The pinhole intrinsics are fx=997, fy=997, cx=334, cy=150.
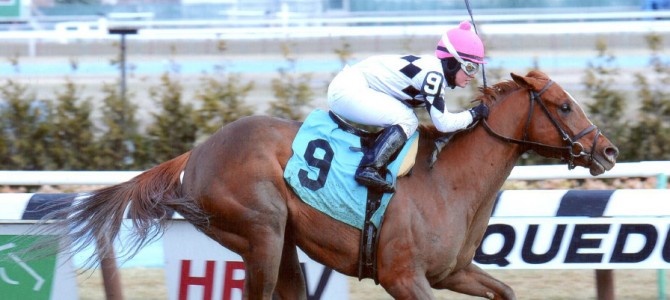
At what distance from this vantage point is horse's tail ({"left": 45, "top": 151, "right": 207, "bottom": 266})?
4.34 metres

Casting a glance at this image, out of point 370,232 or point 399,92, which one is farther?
point 399,92

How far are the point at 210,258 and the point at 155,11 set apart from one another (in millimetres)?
14222

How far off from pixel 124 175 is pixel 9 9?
771 centimetres

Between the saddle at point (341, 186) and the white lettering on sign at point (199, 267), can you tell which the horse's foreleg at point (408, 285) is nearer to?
the saddle at point (341, 186)

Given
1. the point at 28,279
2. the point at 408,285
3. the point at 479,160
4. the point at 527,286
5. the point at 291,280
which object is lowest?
the point at 527,286

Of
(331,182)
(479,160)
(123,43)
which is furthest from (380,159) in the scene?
(123,43)

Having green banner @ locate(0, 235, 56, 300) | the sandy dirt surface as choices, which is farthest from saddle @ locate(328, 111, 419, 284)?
green banner @ locate(0, 235, 56, 300)

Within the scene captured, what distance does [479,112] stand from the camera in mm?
4441

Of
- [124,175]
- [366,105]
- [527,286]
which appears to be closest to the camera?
[366,105]

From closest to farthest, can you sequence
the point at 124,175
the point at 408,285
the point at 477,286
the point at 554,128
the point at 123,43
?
the point at 408,285, the point at 554,128, the point at 477,286, the point at 124,175, the point at 123,43

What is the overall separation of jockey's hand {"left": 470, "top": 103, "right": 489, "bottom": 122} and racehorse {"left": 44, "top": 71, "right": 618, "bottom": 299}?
4 centimetres

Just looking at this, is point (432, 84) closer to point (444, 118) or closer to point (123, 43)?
point (444, 118)

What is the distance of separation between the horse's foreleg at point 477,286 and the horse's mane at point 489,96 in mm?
631

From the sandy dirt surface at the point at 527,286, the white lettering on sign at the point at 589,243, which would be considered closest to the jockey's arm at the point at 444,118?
the white lettering on sign at the point at 589,243
